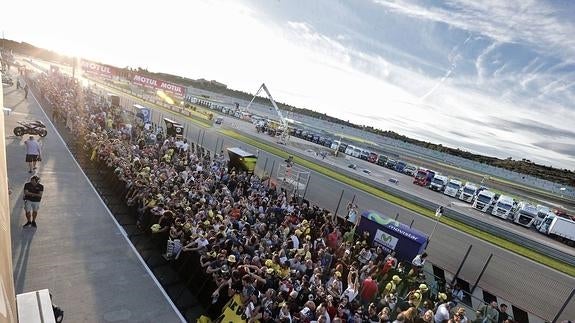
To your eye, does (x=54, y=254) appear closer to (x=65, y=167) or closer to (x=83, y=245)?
(x=83, y=245)

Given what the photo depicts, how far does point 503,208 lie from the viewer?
101 feet

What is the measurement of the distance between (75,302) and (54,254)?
2.13 metres

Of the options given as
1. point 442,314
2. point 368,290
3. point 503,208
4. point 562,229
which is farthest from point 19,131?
point 562,229

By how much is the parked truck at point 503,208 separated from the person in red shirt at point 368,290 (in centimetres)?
2723

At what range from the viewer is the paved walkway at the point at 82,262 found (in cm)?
748

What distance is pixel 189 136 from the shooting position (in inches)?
1261

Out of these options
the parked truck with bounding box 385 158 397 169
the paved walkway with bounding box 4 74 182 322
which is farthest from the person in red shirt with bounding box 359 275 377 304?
the parked truck with bounding box 385 158 397 169

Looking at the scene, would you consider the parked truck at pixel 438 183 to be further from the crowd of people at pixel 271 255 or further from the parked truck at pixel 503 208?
the crowd of people at pixel 271 255

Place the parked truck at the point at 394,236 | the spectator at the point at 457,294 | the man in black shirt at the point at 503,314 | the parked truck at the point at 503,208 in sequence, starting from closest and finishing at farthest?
1. the man in black shirt at the point at 503,314
2. the spectator at the point at 457,294
3. the parked truck at the point at 394,236
4. the parked truck at the point at 503,208

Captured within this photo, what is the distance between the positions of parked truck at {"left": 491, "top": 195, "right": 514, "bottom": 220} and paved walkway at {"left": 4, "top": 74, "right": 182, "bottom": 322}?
31.8 meters

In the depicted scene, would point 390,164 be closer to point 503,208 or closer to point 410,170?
point 410,170

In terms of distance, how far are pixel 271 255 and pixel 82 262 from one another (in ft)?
16.2

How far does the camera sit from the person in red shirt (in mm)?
9508

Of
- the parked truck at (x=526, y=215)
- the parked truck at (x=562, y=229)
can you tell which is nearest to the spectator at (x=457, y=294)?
the parked truck at (x=562, y=229)
